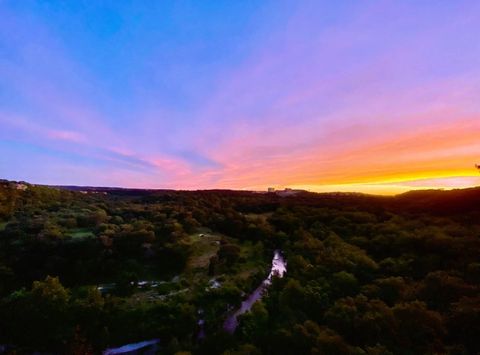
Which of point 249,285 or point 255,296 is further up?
point 249,285

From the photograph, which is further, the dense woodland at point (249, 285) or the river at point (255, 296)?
the river at point (255, 296)

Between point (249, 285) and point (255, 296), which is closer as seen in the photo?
point (255, 296)

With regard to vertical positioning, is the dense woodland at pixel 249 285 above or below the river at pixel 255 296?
above

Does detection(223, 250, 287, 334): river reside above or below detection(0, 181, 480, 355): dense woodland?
below

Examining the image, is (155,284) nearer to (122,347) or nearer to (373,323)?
(122,347)

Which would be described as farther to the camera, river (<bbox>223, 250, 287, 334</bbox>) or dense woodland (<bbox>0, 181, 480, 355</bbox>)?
river (<bbox>223, 250, 287, 334</bbox>)
